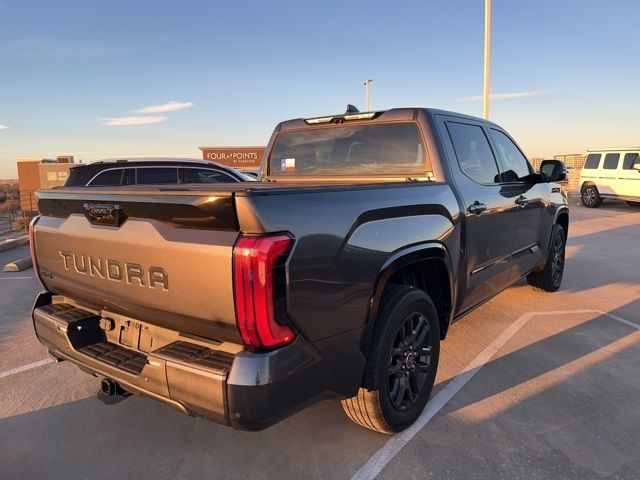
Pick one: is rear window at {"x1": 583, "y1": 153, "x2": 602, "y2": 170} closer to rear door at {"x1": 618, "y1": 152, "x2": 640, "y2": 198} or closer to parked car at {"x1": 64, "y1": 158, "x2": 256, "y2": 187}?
rear door at {"x1": 618, "y1": 152, "x2": 640, "y2": 198}

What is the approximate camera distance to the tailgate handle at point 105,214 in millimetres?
2287

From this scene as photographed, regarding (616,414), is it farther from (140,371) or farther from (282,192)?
(140,371)

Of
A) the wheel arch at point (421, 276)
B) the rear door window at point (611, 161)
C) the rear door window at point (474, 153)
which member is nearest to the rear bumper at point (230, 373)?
the wheel arch at point (421, 276)

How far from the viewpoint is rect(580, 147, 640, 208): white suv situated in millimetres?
16094

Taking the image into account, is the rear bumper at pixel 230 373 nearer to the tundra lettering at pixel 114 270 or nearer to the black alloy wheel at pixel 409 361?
the tundra lettering at pixel 114 270

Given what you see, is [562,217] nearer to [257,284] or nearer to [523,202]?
[523,202]

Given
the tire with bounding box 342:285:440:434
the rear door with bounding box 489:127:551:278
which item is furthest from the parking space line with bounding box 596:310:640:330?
the tire with bounding box 342:285:440:434

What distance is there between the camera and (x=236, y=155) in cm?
2691

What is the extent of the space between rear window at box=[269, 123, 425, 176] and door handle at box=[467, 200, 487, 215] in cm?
45

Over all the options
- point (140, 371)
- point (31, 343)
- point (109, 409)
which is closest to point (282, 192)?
point (140, 371)

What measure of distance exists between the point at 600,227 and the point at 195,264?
13401mm

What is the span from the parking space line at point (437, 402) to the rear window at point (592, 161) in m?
14.9

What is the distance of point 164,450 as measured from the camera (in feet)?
8.87

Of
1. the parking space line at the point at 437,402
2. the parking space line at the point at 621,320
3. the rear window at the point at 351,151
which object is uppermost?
the rear window at the point at 351,151
